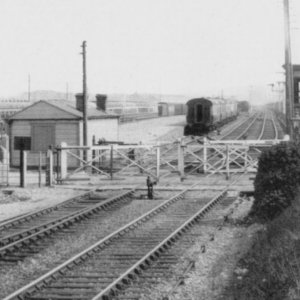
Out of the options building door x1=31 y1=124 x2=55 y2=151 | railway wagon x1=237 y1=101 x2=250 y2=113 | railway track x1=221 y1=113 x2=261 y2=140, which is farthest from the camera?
railway wagon x1=237 y1=101 x2=250 y2=113

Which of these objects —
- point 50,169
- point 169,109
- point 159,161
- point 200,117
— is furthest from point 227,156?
point 169,109

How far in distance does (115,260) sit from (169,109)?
7489cm

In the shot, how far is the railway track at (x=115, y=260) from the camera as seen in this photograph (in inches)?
351

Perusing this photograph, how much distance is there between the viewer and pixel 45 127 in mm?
27703

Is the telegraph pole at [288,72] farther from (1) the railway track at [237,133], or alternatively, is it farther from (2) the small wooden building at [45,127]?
(2) the small wooden building at [45,127]

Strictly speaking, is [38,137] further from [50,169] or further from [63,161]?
[50,169]

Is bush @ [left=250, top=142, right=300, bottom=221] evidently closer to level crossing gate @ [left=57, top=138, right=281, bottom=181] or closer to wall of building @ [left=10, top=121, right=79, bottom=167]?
level crossing gate @ [left=57, top=138, right=281, bottom=181]

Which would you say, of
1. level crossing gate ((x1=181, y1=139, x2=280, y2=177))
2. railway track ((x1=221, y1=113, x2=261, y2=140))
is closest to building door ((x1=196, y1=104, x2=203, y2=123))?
railway track ((x1=221, y1=113, x2=261, y2=140))

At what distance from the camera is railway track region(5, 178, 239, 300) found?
891 cm

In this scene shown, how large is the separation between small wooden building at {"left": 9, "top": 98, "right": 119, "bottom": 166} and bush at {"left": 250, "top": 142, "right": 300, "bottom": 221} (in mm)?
14150

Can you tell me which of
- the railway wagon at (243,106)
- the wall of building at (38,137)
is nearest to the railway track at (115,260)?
the wall of building at (38,137)

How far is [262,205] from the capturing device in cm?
1381

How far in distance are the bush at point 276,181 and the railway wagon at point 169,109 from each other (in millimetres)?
67717

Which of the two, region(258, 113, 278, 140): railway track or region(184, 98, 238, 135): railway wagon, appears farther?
region(184, 98, 238, 135): railway wagon
